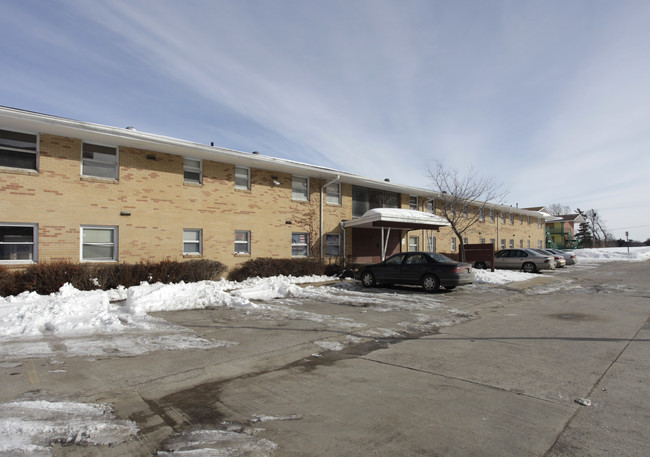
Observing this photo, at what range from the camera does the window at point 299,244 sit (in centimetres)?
1866

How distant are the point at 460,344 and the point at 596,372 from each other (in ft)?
6.69

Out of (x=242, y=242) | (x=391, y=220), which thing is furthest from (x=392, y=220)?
(x=242, y=242)

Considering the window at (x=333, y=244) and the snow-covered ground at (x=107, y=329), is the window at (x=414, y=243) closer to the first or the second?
the window at (x=333, y=244)

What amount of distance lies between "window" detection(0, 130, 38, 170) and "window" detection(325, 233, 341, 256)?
12.3 m

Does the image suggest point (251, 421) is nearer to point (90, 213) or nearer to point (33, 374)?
point (33, 374)

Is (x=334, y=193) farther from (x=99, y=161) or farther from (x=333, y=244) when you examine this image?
(x=99, y=161)

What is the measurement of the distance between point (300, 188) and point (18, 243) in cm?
1112

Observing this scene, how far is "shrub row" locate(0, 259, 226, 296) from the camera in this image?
10.7 m

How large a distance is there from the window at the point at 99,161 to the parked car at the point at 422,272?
393 inches

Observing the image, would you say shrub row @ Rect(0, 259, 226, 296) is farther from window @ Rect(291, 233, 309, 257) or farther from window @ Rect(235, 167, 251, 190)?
window @ Rect(291, 233, 309, 257)

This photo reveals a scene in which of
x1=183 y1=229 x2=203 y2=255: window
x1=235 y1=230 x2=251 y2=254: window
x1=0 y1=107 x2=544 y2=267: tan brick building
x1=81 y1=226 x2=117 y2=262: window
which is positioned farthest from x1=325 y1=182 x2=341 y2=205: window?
x1=81 y1=226 x2=117 y2=262: window

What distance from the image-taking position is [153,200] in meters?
14.4

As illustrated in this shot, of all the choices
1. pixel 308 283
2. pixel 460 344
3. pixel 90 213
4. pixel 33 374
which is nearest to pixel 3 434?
pixel 33 374

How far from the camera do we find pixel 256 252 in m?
17.1
